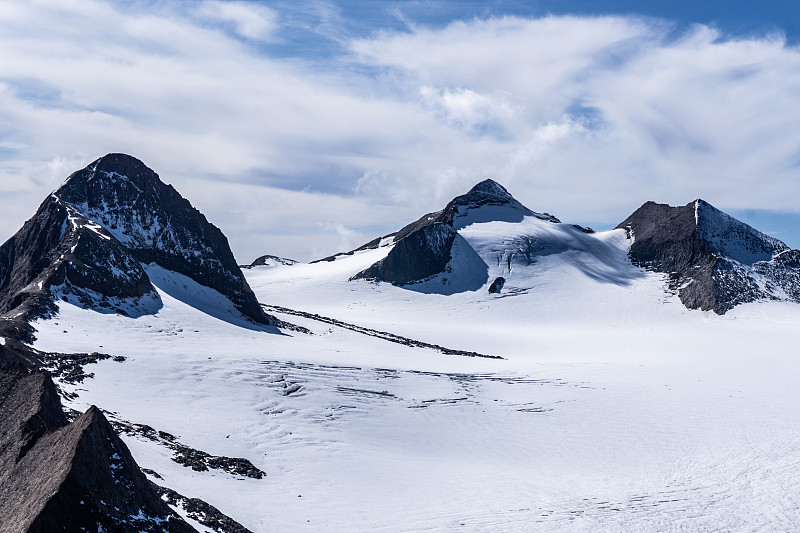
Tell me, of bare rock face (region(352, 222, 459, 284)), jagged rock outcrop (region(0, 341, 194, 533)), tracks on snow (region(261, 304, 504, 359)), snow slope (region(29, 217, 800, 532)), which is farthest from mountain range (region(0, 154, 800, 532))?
snow slope (region(29, 217, 800, 532))

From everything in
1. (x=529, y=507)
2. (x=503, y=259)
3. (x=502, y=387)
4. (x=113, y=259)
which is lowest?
(x=529, y=507)

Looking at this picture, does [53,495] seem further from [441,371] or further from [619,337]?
[619,337]

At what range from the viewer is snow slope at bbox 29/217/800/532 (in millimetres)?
27781

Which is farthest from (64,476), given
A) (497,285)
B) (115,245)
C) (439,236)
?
(439,236)

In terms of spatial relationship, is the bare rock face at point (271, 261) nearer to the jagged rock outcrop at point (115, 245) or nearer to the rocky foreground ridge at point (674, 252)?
the rocky foreground ridge at point (674, 252)

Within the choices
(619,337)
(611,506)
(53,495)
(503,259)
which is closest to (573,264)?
(503,259)

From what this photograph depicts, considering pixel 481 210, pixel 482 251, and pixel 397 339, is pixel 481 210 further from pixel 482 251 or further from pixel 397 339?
pixel 397 339

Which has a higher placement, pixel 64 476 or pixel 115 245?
pixel 115 245

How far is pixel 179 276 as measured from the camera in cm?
5959

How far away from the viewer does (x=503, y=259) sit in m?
98.9

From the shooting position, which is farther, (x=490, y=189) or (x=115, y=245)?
(x=490, y=189)

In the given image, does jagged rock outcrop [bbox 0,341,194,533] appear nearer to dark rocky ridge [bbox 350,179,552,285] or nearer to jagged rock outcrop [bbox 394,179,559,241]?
dark rocky ridge [bbox 350,179,552,285]

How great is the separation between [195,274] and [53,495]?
45.9 metres

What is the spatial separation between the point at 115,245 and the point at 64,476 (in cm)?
4030
